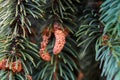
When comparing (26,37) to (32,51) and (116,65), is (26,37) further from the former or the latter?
(116,65)

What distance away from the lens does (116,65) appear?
45 cm

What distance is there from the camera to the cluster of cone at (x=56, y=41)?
19.5 inches

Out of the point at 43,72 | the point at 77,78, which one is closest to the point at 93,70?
the point at 77,78

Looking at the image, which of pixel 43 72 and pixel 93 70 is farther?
pixel 93 70

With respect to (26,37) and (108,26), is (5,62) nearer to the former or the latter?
(26,37)

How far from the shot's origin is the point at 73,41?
54 centimetres

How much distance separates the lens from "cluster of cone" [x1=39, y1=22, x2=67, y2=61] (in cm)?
49

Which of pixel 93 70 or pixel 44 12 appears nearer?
pixel 44 12

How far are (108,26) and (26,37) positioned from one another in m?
0.15

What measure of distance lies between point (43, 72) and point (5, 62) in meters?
0.08

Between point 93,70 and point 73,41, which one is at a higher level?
point 73,41

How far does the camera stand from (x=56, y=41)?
50 centimetres

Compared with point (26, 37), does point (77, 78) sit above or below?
below

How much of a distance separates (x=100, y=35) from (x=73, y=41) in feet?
0.20
